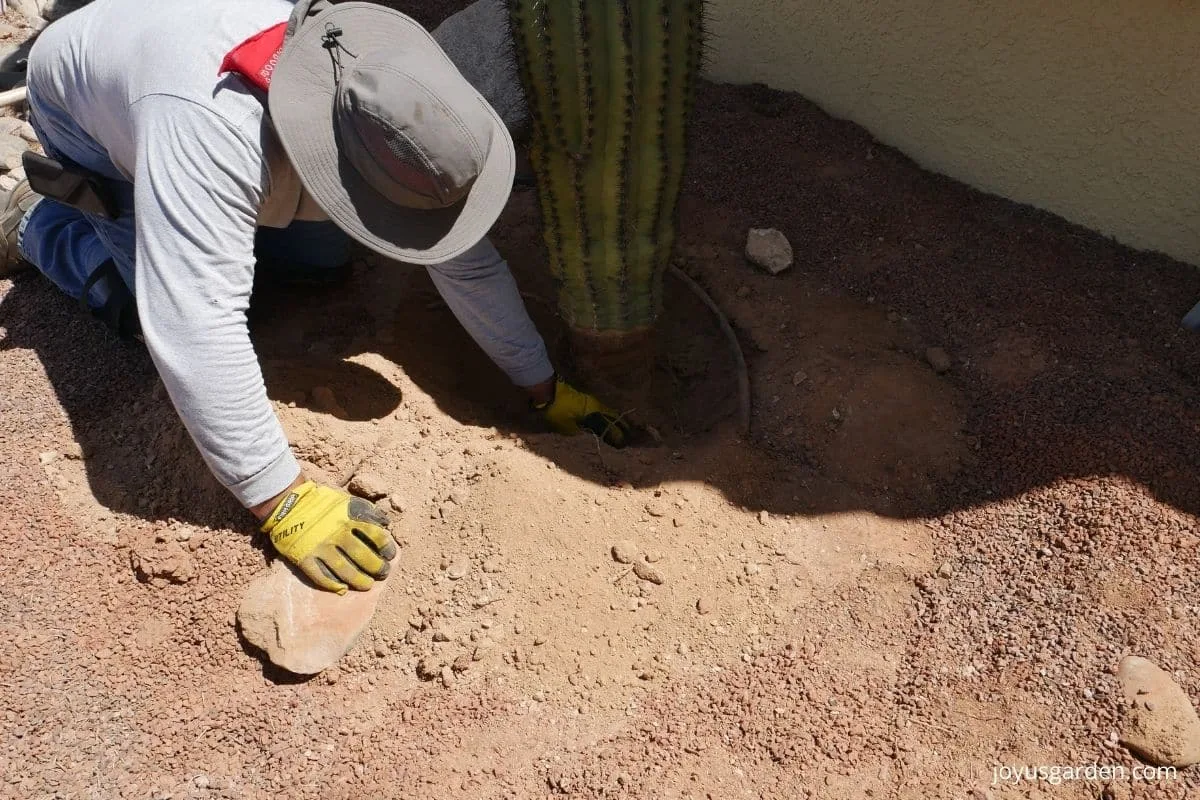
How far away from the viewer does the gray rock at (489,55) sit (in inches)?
91.6

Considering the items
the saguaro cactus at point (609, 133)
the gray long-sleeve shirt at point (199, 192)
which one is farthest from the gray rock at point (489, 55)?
the gray long-sleeve shirt at point (199, 192)

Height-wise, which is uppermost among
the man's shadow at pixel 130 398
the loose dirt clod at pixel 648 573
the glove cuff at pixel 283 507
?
the glove cuff at pixel 283 507

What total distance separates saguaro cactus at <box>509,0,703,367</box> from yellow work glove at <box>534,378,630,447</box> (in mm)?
266

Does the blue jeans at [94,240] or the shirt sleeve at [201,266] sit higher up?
the shirt sleeve at [201,266]

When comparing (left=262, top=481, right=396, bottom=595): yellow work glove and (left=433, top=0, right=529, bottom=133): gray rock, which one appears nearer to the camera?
(left=262, top=481, right=396, bottom=595): yellow work glove

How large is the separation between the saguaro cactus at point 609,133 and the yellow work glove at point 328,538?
94cm

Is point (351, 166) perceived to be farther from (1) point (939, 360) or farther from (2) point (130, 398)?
(1) point (939, 360)

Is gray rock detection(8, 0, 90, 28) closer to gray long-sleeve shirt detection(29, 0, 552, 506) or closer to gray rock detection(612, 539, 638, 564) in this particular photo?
gray long-sleeve shirt detection(29, 0, 552, 506)

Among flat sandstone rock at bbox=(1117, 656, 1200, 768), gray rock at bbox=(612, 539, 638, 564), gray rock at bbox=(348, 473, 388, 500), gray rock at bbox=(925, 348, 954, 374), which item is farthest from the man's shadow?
flat sandstone rock at bbox=(1117, 656, 1200, 768)

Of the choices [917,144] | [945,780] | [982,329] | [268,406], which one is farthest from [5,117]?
[945,780]

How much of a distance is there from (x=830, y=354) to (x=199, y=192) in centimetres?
183

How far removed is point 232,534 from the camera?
2172 mm

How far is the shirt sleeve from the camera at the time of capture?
187 cm

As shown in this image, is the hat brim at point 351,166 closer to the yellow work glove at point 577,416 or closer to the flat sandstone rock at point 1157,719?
the yellow work glove at point 577,416
